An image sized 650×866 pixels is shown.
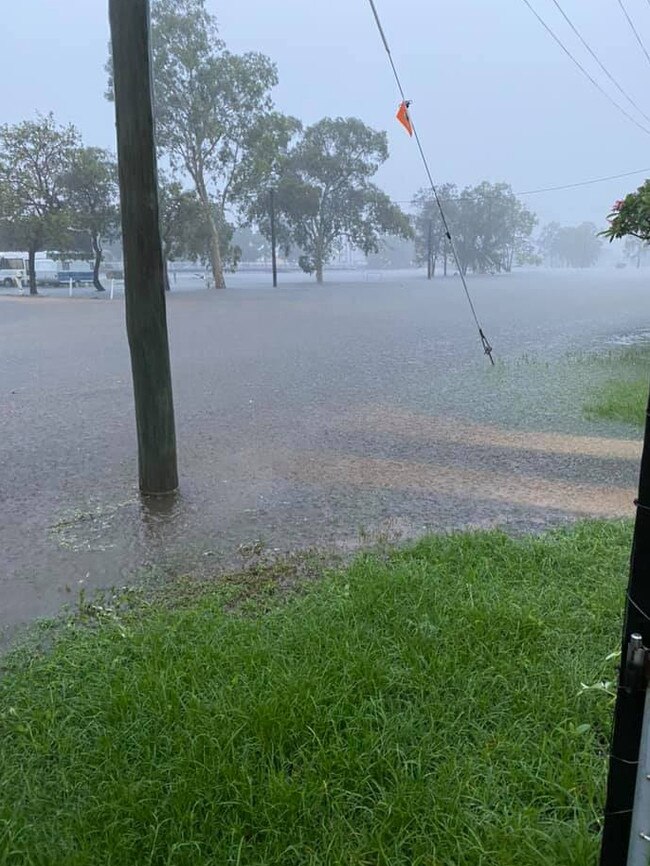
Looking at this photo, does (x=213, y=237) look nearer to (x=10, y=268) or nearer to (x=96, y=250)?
(x=96, y=250)

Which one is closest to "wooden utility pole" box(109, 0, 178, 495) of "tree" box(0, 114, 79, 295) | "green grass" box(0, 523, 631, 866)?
"green grass" box(0, 523, 631, 866)

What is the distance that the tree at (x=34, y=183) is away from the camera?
27.0 metres

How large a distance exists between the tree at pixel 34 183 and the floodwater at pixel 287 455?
17.0m

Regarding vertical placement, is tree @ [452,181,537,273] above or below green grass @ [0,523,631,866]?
above

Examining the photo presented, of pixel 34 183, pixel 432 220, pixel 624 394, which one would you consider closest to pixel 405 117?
pixel 624 394

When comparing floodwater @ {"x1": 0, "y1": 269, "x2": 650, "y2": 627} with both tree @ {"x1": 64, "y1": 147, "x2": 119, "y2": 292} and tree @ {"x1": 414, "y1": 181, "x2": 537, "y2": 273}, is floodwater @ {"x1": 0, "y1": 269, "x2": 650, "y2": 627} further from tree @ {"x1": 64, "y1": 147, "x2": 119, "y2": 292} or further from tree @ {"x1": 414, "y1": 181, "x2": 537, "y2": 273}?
tree @ {"x1": 414, "y1": 181, "x2": 537, "y2": 273}

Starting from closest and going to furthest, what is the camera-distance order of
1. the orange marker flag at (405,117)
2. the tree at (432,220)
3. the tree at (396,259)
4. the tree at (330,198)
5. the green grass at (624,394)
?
the green grass at (624,394) < the orange marker flag at (405,117) < the tree at (330,198) < the tree at (432,220) < the tree at (396,259)

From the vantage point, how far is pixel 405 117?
757 cm

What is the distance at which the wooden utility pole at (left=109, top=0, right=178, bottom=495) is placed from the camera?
3746mm

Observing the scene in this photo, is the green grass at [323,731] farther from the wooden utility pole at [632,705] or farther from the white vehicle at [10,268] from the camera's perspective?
the white vehicle at [10,268]

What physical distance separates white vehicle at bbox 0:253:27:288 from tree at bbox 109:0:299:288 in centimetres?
1155

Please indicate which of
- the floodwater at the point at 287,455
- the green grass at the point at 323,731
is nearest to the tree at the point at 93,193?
the floodwater at the point at 287,455

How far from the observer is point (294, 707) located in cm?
205

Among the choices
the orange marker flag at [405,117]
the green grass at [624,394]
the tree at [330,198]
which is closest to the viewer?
the green grass at [624,394]
